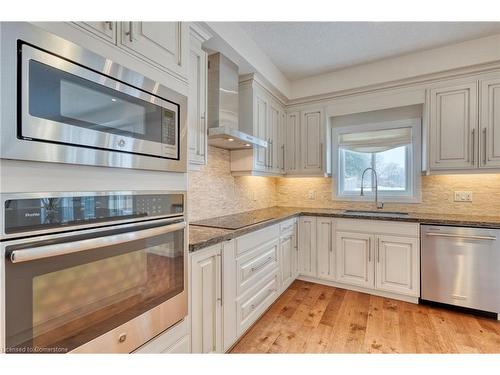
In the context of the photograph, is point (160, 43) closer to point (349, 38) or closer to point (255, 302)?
point (255, 302)

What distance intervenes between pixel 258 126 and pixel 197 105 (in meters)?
1.05

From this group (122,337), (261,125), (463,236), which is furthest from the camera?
(261,125)

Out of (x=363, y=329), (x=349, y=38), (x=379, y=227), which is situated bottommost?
(x=363, y=329)

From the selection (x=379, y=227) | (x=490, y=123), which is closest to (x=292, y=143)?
(x=379, y=227)

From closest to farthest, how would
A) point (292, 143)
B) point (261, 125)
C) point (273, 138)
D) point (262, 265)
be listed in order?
1. point (262, 265)
2. point (261, 125)
3. point (273, 138)
4. point (292, 143)

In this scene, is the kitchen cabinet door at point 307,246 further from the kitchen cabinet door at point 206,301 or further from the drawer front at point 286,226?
the kitchen cabinet door at point 206,301

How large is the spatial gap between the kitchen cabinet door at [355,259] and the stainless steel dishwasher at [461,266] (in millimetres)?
480

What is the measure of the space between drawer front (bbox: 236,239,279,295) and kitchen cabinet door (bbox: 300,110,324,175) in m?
1.28

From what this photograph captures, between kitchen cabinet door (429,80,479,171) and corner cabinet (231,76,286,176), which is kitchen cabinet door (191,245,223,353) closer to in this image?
corner cabinet (231,76,286,176)

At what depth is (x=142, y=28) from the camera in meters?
0.97

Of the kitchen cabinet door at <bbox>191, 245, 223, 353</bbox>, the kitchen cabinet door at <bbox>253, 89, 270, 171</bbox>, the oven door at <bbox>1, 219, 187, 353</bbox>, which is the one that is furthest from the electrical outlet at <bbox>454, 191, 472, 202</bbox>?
the oven door at <bbox>1, 219, 187, 353</bbox>

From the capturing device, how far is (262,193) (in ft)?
11.0

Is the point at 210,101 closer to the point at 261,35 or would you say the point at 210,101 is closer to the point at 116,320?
the point at 261,35

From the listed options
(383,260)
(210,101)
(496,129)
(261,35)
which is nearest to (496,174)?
(496,129)
